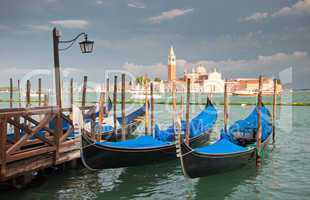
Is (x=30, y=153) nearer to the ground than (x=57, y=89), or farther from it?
nearer to the ground

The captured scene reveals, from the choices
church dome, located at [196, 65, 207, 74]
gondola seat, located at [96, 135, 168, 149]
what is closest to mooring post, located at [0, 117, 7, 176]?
gondola seat, located at [96, 135, 168, 149]

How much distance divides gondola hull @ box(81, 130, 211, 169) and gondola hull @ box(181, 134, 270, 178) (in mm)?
1225

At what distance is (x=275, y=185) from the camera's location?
6.11 metres

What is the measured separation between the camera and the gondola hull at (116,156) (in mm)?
5766

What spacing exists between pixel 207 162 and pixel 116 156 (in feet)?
5.59

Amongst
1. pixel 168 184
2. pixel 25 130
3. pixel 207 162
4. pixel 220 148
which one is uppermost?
pixel 25 130

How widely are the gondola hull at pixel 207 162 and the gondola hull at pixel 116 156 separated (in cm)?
123

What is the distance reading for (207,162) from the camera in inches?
227

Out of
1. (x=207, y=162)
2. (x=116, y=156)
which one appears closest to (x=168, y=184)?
(x=207, y=162)

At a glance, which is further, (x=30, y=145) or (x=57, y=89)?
(x=30, y=145)

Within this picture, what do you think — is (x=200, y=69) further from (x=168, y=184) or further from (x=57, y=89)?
(x=57, y=89)

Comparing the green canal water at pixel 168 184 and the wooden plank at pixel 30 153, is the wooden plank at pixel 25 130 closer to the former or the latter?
the wooden plank at pixel 30 153

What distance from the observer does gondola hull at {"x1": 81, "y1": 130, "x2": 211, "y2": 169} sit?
577 centimetres

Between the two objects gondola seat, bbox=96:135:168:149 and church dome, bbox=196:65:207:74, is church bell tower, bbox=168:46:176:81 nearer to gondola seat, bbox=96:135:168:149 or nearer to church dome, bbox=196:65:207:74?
church dome, bbox=196:65:207:74
